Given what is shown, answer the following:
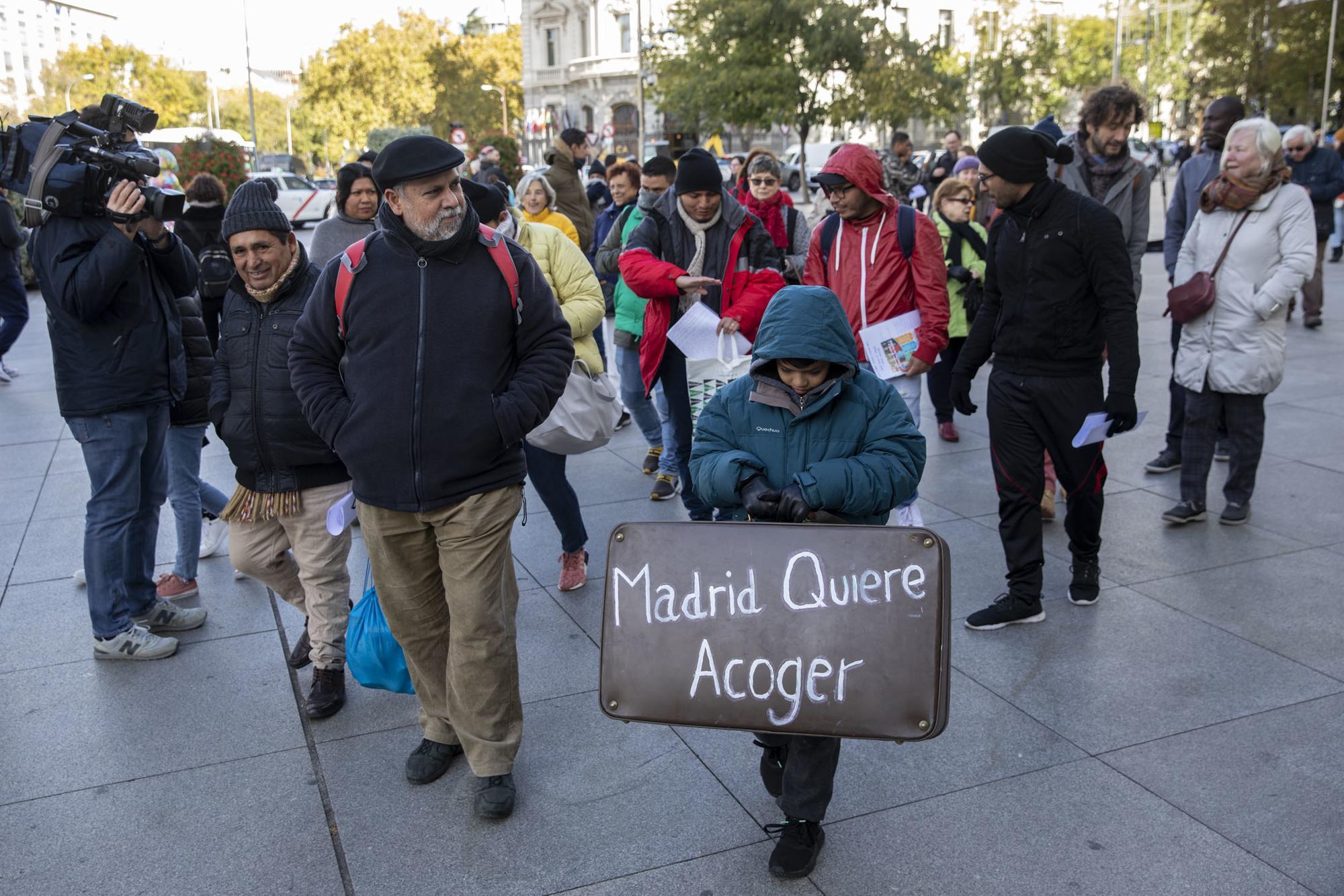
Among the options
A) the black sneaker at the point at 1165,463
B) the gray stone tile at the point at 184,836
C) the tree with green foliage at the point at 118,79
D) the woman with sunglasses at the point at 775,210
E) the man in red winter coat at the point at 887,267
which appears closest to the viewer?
the gray stone tile at the point at 184,836

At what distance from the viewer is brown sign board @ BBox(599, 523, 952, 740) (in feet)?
8.89

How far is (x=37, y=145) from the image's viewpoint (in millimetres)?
4387

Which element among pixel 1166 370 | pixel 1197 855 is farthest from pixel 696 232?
pixel 1166 370

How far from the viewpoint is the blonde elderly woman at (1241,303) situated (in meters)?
5.52

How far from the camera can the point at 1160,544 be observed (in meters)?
5.68

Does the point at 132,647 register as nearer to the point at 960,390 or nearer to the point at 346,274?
the point at 346,274

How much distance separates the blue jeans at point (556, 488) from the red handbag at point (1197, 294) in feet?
10.0

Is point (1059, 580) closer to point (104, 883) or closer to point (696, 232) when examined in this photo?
point (696, 232)

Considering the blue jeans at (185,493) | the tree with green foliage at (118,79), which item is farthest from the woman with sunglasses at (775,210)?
the tree with green foliage at (118,79)

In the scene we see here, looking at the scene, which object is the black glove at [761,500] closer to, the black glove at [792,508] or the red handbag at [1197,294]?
the black glove at [792,508]

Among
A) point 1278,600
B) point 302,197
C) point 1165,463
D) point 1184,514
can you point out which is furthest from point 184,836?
point 302,197

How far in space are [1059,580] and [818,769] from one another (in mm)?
2624

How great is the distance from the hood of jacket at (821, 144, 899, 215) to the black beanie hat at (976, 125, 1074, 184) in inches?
22.4

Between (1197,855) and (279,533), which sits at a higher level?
(279,533)
